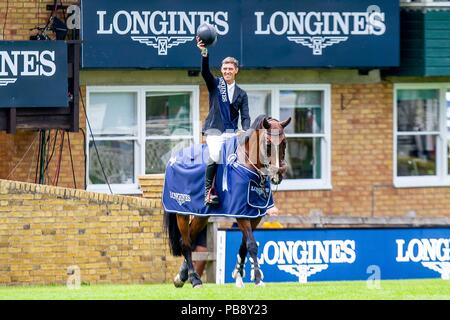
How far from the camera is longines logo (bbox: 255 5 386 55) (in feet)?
92.1

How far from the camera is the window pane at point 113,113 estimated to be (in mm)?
27938

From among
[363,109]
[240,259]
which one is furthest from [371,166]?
[240,259]

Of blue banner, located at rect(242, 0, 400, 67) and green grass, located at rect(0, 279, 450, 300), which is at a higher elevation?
blue banner, located at rect(242, 0, 400, 67)

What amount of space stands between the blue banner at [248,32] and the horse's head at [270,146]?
26.3ft

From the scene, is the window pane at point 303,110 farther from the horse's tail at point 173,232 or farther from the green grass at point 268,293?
the green grass at point 268,293

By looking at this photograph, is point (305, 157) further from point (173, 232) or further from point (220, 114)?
point (220, 114)

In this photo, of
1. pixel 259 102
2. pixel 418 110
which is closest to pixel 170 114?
pixel 259 102

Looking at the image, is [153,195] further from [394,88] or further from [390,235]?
[394,88]

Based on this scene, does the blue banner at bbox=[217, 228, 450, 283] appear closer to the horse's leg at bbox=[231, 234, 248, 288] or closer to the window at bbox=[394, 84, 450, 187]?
the horse's leg at bbox=[231, 234, 248, 288]

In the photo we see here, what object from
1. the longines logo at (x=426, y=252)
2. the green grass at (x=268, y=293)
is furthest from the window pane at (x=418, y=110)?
the green grass at (x=268, y=293)

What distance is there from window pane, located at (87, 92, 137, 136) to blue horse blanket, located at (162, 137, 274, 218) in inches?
296

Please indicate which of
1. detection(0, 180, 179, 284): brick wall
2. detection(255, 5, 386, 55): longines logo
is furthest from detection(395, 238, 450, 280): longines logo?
detection(255, 5, 386, 55): longines logo

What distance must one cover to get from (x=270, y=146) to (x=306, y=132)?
10170mm

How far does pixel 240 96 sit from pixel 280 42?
845 cm
